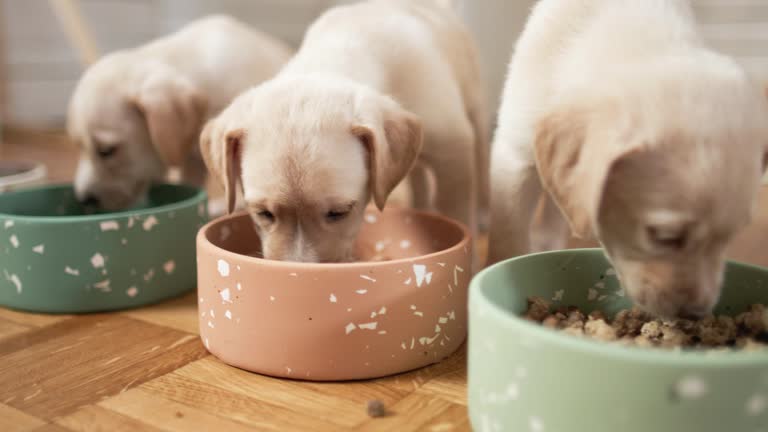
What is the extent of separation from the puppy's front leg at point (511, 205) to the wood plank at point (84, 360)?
80 centimetres

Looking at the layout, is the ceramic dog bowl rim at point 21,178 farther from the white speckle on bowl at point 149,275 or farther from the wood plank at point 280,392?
the wood plank at point 280,392

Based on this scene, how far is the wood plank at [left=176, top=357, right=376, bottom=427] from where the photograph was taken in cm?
148

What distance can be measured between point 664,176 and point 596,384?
374 mm

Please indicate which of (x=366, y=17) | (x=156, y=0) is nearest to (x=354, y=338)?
(x=366, y=17)

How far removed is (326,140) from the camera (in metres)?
1.71

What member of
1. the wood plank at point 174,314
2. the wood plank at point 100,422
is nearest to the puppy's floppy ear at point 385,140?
the wood plank at point 174,314

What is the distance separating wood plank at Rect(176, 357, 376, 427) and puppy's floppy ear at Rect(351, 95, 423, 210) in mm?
475

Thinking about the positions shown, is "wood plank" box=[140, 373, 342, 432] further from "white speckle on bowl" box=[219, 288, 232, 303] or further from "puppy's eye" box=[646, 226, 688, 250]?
"puppy's eye" box=[646, 226, 688, 250]

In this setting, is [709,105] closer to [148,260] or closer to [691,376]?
[691,376]

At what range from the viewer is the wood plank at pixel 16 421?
56.1 inches

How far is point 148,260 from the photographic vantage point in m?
2.09

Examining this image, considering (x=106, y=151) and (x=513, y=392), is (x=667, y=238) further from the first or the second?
(x=106, y=151)

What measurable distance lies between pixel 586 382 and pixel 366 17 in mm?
1598

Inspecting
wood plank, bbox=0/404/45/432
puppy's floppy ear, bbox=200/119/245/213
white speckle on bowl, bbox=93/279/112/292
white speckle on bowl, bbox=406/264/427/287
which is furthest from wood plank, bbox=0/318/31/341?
white speckle on bowl, bbox=406/264/427/287
